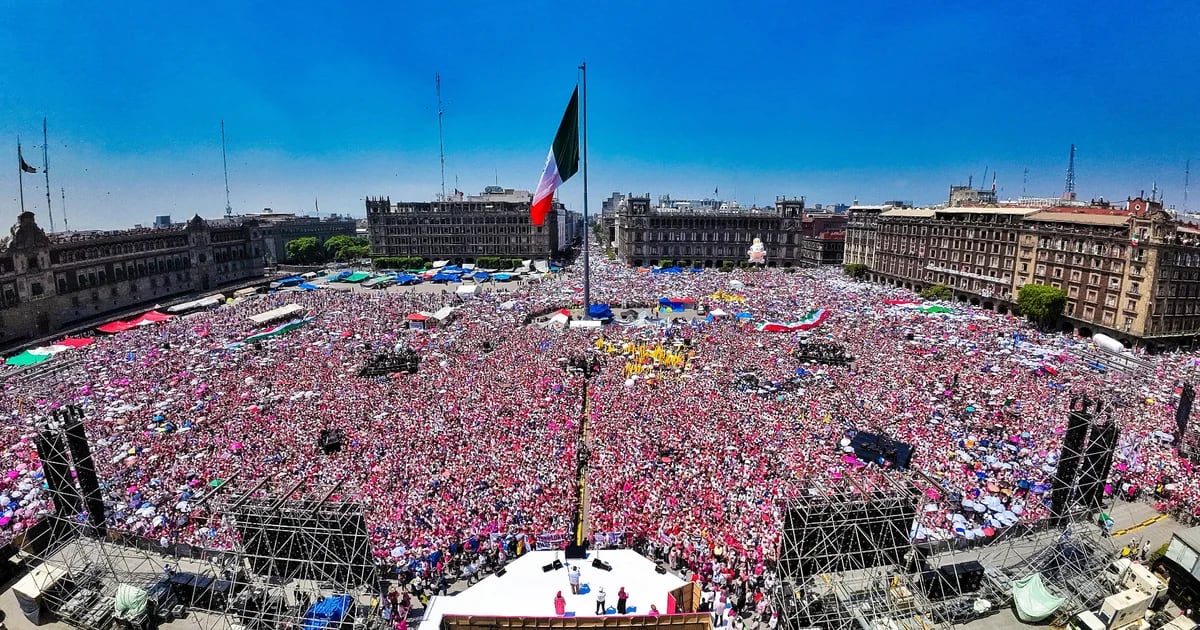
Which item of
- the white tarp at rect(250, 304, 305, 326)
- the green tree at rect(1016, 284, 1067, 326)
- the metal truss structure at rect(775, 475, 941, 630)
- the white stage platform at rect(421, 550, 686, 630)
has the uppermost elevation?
the green tree at rect(1016, 284, 1067, 326)

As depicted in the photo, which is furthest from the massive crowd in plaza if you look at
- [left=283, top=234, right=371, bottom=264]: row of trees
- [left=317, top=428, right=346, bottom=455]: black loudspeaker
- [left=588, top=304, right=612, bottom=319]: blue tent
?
[left=283, top=234, right=371, bottom=264]: row of trees

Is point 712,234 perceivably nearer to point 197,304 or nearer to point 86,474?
point 197,304

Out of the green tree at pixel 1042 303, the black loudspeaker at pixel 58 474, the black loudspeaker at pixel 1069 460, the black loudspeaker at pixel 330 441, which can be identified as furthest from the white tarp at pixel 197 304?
the green tree at pixel 1042 303

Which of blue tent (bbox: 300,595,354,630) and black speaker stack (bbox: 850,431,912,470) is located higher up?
black speaker stack (bbox: 850,431,912,470)

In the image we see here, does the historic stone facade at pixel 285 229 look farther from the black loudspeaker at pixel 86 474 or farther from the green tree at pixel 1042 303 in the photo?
the green tree at pixel 1042 303

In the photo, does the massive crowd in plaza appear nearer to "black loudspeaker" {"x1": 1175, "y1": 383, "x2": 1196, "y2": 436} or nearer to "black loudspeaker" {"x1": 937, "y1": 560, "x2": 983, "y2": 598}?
"black loudspeaker" {"x1": 1175, "y1": 383, "x2": 1196, "y2": 436}

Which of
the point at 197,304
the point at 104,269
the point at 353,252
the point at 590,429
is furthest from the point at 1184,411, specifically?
the point at 353,252
